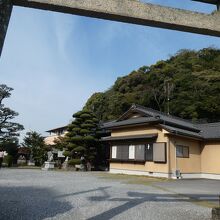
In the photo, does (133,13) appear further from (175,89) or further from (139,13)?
(175,89)

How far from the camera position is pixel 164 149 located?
19.0m

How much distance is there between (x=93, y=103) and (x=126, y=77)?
703 centimetres

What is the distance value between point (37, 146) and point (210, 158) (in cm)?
1984

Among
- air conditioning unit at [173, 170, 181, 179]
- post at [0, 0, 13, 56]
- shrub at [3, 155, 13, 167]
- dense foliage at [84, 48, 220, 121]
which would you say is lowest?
air conditioning unit at [173, 170, 181, 179]

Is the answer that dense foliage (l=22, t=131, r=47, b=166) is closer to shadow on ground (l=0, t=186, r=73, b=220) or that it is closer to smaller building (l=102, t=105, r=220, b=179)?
smaller building (l=102, t=105, r=220, b=179)

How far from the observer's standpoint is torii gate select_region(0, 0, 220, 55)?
4.52 metres

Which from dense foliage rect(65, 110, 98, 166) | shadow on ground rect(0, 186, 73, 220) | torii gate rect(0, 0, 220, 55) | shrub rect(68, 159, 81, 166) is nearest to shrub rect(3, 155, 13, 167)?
dense foliage rect(65, 110, 98, 166)

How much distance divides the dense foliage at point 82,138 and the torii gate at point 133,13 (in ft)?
66.0

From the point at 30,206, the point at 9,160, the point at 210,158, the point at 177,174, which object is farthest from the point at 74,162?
the point at 30,206

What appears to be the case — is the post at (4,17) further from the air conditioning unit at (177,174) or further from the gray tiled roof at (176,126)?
the air conditioning unit at (177,174)

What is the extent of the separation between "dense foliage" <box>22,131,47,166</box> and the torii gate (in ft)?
99.2

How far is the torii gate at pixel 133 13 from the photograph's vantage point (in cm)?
452

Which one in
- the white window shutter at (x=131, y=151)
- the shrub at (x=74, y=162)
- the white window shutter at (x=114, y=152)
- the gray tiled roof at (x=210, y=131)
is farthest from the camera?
the shrub at (x=74, y=162)

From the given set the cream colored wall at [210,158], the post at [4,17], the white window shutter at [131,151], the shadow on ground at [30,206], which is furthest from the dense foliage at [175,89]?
the post at [4,17]
